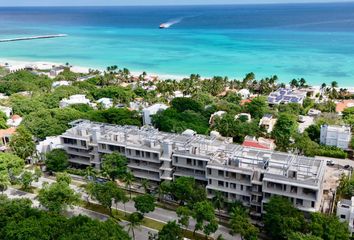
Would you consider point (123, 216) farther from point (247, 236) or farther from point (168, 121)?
point (168, 121)

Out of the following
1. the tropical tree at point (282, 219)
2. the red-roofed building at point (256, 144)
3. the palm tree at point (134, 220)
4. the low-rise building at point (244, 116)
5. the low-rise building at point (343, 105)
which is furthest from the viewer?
the low-rise building at point (343, 105)

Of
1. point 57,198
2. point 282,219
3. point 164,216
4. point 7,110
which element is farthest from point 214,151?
point 7,110

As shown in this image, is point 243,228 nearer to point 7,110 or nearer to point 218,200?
point 218,200

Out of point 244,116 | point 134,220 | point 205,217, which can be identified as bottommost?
point 134,220

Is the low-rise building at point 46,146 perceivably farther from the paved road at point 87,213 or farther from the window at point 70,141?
the paved road at point 87,213

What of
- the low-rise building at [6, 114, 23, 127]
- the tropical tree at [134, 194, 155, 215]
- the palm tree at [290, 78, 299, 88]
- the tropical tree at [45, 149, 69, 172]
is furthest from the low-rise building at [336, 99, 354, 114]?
the low-rise building at [6, 114, 23, 127]

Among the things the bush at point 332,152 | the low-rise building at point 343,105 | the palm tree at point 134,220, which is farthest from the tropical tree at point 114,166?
the low-rise building at point 343,105

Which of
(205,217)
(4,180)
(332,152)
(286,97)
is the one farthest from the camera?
(286,97)

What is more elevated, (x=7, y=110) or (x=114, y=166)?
(x=7, y=110)

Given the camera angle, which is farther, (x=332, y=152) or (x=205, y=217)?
(x=332, y=152)
